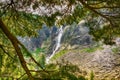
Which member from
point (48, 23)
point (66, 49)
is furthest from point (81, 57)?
point (48, 23)

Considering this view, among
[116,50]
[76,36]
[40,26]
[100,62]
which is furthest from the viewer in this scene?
[76,36]

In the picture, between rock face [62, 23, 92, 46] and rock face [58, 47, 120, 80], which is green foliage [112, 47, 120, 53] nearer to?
rock face [58, 47, 120, 80]

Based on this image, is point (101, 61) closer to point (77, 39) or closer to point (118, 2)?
point (77, 39)

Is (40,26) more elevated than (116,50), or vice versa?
(40,26)

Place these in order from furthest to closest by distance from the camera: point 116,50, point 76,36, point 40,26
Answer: point 76,36 < point 116,50 < point 40,26

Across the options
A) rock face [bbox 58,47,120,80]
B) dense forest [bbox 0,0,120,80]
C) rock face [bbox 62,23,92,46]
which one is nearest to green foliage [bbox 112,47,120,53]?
rock face [bbox 58,47,120,80]

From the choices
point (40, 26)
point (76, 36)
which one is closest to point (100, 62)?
point (76, 36)

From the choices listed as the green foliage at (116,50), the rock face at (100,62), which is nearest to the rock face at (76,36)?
the rock face at (100,62)

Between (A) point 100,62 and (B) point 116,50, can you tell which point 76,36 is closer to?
(B) point 116,50

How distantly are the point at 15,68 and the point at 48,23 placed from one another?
87cm

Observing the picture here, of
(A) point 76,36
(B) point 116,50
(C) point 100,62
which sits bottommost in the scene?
(C) point 100,62

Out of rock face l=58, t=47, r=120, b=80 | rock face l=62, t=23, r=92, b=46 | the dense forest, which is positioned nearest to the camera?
the dense forest

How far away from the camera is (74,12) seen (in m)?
5.07

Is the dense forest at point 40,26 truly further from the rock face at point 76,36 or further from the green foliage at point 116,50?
the rock face at point 76,36
